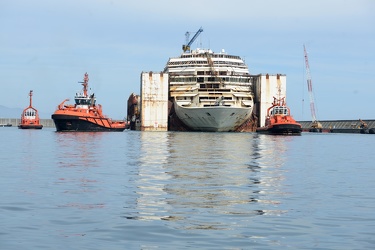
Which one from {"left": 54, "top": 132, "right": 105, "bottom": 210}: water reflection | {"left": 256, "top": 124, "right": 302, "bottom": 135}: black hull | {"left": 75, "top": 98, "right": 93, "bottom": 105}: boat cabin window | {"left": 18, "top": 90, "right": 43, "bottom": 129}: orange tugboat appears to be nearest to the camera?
{"left": 54, "top": 132, "right": 105, "bottom": 210}: water reflection

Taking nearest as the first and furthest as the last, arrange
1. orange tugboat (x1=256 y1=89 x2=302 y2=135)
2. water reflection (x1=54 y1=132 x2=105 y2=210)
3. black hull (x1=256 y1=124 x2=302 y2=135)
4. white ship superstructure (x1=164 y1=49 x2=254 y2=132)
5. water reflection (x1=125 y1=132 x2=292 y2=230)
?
water reflection (x1=125 y1=132 x2=292 y2=230) → water reflection (x1=54 y1=132 x2=105 y2=210) → black hull (x1=256 y1=124 x2=302 y2=135) → orange tugboat (x1=256 y1=89 x2=302 y2=135) → white ship superstructure (x1=164 y1=49 x2=254 y2=132)

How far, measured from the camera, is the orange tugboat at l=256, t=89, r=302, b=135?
100m

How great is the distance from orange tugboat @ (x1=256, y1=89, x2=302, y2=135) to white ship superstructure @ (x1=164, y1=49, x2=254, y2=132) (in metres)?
5.47

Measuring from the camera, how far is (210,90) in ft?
379

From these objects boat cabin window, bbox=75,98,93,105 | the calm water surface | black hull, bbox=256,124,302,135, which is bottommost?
the calm water surface

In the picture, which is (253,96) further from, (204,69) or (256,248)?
(256,248)

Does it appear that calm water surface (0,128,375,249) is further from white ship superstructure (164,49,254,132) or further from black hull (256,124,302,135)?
white ship superstructure (164,49,254,132)

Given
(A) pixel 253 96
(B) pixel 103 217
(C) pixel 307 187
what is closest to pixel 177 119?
(A) pixel 253 96

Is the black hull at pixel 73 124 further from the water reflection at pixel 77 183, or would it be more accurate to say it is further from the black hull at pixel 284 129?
the water reflection at pixel 77 183

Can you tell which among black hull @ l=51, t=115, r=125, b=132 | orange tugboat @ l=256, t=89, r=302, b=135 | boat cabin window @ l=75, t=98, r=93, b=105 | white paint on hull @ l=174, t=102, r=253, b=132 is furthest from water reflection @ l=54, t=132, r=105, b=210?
boat cabin window @ l=75, t=98, r=93, b=105

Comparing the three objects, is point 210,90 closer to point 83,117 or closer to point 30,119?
point 83,117

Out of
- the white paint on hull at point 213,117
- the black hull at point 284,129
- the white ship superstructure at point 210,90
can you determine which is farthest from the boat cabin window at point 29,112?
the black hull at point 284,129

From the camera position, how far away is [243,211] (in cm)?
1825

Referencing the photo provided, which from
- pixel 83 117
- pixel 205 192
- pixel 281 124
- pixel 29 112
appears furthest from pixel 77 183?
pixel 29 112
